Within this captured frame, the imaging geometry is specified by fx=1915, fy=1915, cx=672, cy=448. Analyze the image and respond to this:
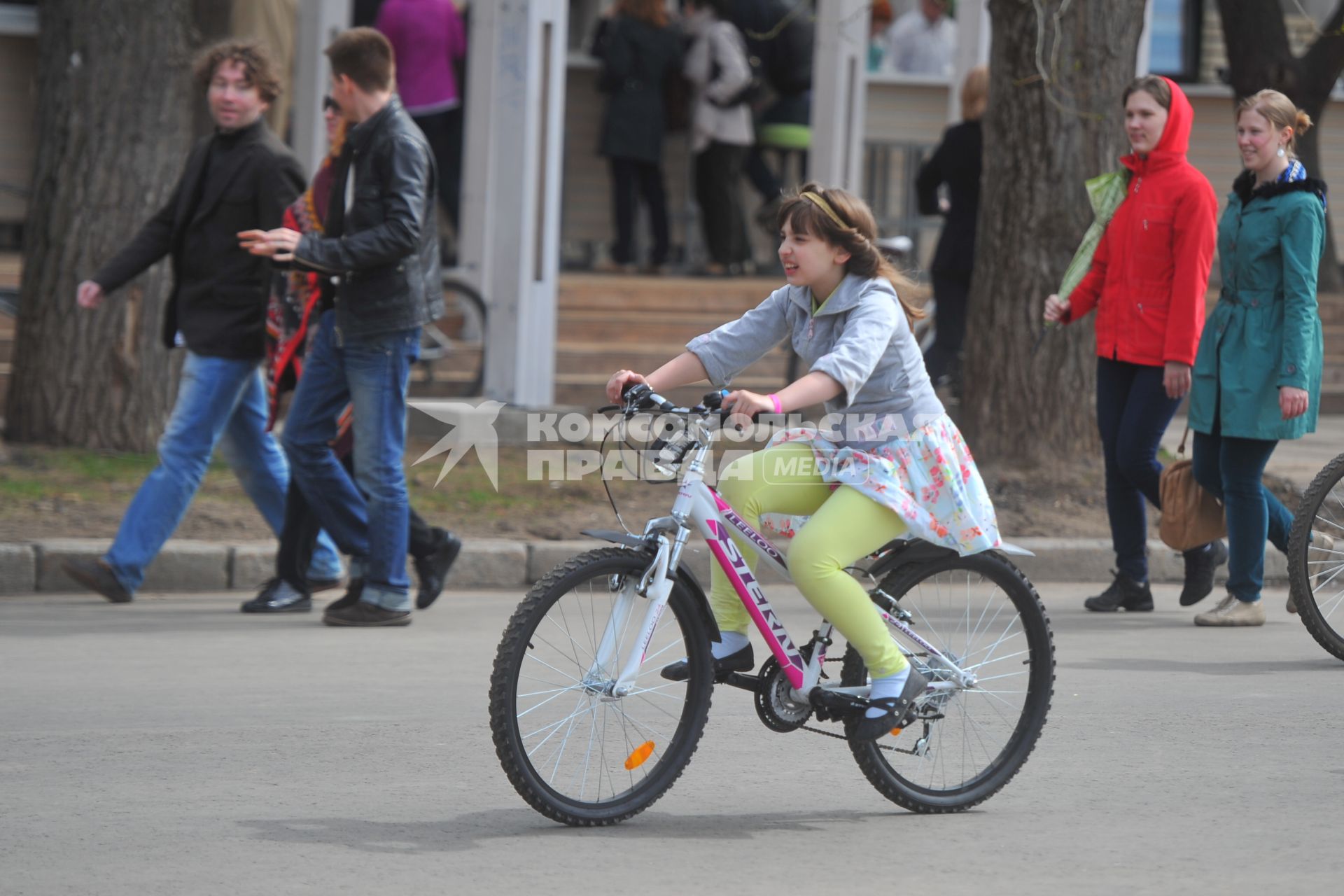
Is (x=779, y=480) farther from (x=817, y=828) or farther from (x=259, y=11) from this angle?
(x=259, y=11)

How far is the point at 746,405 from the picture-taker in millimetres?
4086

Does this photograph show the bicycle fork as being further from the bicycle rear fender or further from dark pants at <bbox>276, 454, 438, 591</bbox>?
dark pants at <bbox>276, 454, 438, 591</bbox>

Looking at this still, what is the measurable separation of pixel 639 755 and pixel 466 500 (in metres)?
4.89

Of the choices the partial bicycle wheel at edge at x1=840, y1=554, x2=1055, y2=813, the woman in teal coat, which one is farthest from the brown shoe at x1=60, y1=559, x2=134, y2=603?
the woman in teal coat

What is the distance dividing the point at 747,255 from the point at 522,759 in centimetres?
1113

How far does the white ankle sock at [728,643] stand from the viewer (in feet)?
15.0

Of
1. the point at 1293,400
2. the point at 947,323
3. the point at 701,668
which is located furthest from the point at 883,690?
the point at 947,323

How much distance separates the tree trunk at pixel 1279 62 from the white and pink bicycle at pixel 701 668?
36.9 feet

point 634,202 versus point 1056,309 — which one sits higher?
point 634,202

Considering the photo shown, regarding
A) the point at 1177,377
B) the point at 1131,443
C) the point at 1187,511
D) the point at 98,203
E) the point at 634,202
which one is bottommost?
the point at 1187,511

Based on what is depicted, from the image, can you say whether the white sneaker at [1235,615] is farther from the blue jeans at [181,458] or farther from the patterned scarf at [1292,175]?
the blue jeans at [181,458]

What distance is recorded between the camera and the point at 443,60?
1386cm

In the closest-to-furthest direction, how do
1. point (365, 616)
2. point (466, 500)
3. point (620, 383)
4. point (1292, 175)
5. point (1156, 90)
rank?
point (620, 383), point (1292, 175), point (1156, 90), point (365, 616), point (466, 500)

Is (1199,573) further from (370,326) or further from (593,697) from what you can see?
(593,697)
